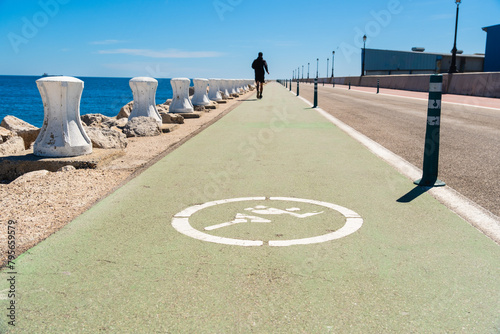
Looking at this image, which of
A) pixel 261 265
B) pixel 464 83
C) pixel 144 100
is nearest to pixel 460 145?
pixel 144 100

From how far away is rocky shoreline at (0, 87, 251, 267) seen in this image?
14.2 feet

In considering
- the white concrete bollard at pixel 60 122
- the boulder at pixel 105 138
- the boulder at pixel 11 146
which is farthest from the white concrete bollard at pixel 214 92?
the white concrete bollard at pixel 60 122

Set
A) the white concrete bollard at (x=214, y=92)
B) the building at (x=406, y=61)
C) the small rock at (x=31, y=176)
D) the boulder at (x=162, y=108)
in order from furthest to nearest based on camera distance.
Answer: the building at (x=406, y=61)
the white concrete bollard at (x=214, y=92)
the boulder at (x=162, y=108)
the small rock at (x=31, y=176)

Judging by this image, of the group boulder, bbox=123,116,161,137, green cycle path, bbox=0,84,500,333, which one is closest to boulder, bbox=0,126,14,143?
boulder, bbox=123,116,161,137

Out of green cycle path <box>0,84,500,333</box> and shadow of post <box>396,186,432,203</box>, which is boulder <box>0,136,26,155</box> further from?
shadow of post <box>396,186,432,203</box>

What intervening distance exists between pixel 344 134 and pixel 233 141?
8.85 ft

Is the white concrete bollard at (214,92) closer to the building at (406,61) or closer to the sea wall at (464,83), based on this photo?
the sea wall at (464,83)

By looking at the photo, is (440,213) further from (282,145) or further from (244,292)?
(282,145)

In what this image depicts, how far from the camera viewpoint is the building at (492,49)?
5930 cm

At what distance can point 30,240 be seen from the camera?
385cm

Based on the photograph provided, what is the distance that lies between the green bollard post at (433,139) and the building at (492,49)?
60.7 meters

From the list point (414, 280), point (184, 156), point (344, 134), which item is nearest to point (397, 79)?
point (344, 134)

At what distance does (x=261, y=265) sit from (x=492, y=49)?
6602 cm

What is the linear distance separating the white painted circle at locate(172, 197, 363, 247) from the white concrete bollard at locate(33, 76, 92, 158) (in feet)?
10.8
